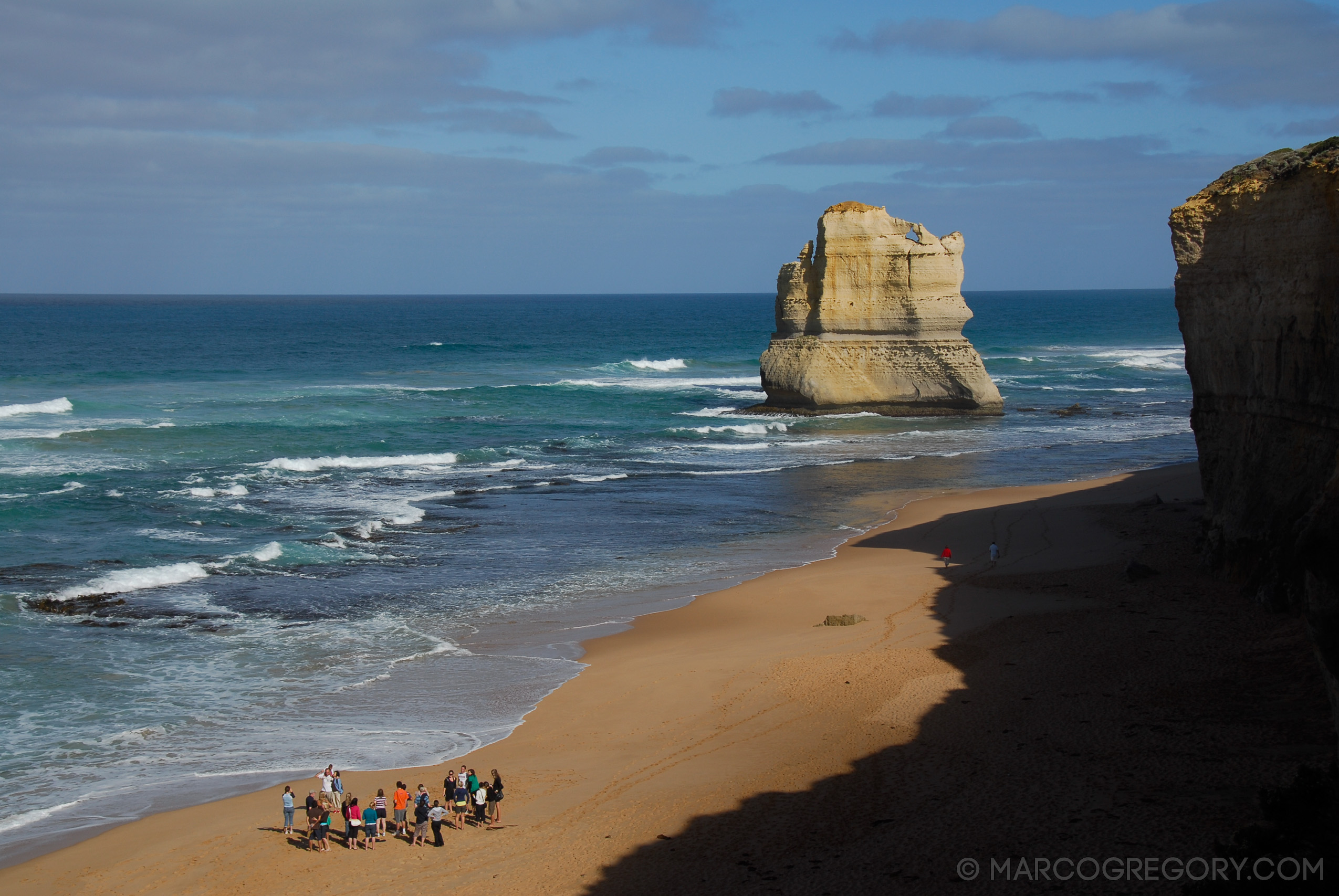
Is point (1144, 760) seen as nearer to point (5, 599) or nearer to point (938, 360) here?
point (5, 599)

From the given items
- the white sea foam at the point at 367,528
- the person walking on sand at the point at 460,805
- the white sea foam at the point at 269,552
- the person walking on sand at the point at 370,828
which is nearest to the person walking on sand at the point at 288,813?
the person walking on sand at the point at 370,828

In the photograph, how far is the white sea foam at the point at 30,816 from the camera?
11.9 meters

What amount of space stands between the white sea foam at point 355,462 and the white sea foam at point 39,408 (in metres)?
15.6

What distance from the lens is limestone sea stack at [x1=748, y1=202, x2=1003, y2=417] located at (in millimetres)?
43969

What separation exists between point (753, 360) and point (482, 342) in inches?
1168

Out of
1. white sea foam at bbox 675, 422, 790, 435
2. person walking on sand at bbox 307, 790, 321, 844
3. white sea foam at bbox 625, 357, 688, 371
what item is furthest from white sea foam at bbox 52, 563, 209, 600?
white sea foam at bbox 625, 357, 688, 371

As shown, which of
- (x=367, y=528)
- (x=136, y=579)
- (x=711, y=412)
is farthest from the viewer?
(x=711, y=412)

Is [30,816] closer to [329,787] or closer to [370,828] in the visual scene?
[329,787]

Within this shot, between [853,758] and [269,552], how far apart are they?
15.2 metres

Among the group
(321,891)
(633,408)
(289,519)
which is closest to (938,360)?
(633,408)

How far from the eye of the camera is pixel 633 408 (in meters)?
50.9

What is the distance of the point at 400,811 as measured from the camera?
38.7 feet

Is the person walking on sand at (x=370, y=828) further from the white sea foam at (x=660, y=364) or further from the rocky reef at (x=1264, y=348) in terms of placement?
the white sea foam at (x=660, y=364)

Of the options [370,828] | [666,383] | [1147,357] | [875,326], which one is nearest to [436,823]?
[370,828]
